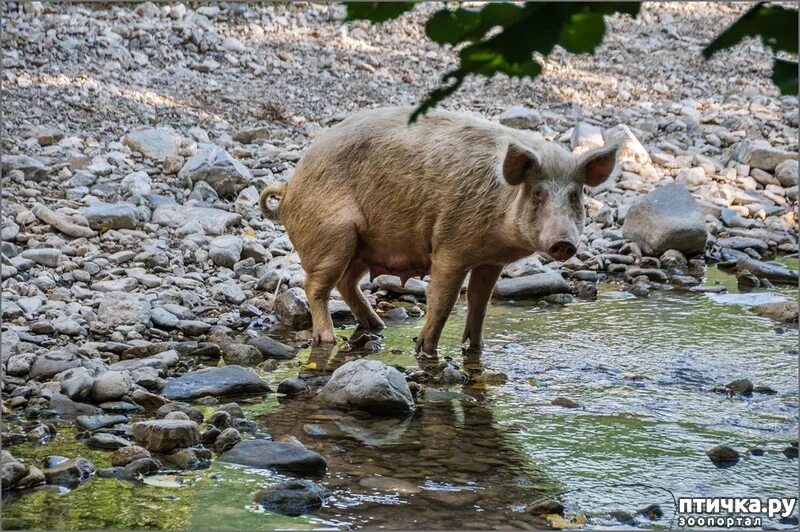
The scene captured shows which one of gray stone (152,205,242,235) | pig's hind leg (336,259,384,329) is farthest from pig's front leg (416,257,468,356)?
gray stone (152,205,242,235)

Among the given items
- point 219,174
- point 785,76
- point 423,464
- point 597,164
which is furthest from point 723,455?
point 219,174

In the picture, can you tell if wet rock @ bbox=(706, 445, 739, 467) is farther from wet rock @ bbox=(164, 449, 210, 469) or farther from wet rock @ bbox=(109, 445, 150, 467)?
wet rock @ bbox=(109, 445, 150, 467)

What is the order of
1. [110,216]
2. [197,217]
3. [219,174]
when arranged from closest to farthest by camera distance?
[110,216], [197,217], [219,174]

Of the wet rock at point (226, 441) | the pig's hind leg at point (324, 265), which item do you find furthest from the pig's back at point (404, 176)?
the wet rock at point (226, 441)

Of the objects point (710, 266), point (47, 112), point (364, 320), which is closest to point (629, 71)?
point (710, 266)

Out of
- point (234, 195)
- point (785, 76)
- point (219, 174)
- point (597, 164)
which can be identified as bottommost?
point (234, 195)

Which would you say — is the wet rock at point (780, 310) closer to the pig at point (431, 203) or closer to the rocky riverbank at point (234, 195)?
the rocky riverbank at point (234, 195)

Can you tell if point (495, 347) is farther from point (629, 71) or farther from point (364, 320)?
point (629, 71)

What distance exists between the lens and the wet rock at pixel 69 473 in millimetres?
4348

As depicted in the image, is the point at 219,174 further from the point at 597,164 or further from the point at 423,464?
the point at 423,464

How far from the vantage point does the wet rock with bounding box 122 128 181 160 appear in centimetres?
1042

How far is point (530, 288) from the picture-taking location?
8453 mm

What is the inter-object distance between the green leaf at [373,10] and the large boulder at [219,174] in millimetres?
8287

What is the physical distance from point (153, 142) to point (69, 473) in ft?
21.6
